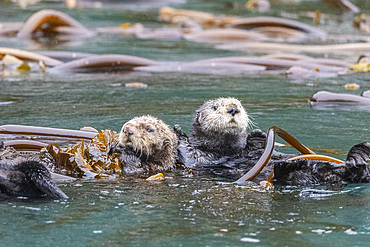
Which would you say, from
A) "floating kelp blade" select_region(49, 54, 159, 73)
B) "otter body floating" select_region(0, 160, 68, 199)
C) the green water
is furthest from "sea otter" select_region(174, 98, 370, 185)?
"floating kelp blade" select_region(49, 54, 159, 73)

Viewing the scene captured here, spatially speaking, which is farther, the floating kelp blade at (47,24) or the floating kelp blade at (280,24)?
the floating kelp blade at (280,24)

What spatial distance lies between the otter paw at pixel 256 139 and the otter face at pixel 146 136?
628 mm

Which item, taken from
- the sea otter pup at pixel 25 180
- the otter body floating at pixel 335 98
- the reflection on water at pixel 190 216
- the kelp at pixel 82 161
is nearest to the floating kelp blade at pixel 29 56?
the otter body floating at pixel 335 98

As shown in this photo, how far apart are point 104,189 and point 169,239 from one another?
103 centimetres

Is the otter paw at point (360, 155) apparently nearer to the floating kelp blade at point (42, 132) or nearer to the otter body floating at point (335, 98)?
the floating kelp blade at point (42, 132)

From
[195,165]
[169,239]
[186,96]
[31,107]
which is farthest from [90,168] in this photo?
[186,96]

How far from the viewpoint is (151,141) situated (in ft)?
15.0

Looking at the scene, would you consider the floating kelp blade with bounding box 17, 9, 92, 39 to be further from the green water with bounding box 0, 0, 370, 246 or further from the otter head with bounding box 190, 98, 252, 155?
the otter head with bounding box 190, 98, 252, 155

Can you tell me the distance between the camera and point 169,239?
3.00 m

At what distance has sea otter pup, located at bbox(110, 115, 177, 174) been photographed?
14.6 ft

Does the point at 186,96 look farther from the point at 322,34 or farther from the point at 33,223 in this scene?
the point at 322,34

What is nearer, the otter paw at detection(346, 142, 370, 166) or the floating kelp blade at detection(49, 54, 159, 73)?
the otter paw at detection(346, 142, 370, 166)

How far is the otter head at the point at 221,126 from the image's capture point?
15.4ft

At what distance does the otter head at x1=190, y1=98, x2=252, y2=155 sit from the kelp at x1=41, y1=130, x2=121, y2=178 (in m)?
0.86
